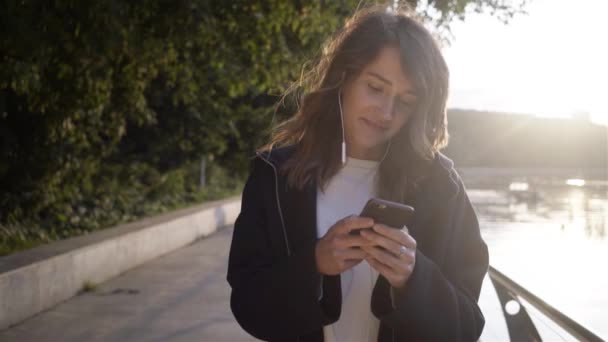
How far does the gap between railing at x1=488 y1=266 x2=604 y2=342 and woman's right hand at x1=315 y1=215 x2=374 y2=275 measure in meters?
3.81

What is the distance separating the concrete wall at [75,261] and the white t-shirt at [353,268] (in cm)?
514

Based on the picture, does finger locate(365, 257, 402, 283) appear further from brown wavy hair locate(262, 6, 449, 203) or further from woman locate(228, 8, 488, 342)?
brown wavy hair locate(262, 6, 449, 203)

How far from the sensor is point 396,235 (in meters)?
2.19

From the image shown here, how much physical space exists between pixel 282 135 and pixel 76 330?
16.8ft

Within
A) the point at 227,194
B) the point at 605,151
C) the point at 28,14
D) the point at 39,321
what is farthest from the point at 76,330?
the point at 605,151

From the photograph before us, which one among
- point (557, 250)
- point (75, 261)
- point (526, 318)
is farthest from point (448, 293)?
point (557, 250)

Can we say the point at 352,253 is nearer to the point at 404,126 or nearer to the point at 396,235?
the point at 396,235

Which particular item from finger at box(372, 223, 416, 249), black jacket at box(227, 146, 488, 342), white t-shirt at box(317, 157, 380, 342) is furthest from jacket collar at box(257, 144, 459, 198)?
finger at box(372, 223, 416, 249)

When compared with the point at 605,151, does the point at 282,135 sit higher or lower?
higher

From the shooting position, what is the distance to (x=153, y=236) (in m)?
12.6

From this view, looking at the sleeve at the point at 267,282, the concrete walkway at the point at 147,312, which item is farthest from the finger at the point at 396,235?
the concrete walkway at the point at 147,312

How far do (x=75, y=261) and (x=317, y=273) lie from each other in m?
7.16

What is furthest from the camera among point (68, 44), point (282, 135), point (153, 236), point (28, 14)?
point (153, 236)

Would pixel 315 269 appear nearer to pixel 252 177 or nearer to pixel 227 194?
pixel 252 177
